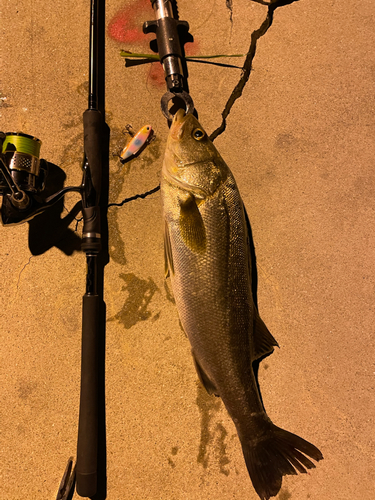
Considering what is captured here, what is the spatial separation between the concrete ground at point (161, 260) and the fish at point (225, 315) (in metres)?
0.33

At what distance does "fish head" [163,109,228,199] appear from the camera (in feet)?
6.04

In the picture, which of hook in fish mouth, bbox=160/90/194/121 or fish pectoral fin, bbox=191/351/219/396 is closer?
fish pectoral fin, bbox=191/351/219/396

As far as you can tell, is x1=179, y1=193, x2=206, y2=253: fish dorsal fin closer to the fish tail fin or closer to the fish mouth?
the fish mouth

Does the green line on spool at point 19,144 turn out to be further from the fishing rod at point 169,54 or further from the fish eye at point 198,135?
the fish eye at point 198,135

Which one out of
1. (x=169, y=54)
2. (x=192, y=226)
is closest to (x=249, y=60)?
(x=169, y=54)

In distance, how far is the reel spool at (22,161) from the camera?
1830 millimetres

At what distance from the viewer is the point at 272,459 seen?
1760 mm

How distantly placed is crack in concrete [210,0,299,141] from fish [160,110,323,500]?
72cm

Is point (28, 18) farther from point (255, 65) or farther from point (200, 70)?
point (255, 65)

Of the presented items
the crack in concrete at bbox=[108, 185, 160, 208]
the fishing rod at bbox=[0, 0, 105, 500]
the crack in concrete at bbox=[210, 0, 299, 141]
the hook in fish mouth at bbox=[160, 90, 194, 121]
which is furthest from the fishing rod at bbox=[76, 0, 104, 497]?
the crack in concrete at bbox=[210, 0, 299, 141]

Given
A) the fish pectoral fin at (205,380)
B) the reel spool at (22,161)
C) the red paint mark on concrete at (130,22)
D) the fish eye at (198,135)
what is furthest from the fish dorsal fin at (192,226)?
Answer: the red paint mark on concrete at (130,22)

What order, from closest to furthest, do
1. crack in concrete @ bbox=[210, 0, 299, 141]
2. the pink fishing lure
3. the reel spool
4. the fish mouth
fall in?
the reel spool
the fish mouth
the pink fishing lure
crack in concrete @ bbox=[210, 0, 299, 141]

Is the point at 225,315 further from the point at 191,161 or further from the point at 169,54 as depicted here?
the point at 169,54

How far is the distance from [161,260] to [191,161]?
713mm
